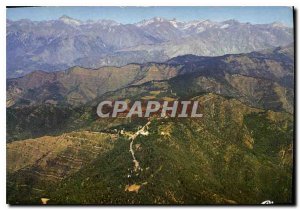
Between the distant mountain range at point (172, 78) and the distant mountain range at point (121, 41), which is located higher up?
the distant mountain range at point (121, 41)

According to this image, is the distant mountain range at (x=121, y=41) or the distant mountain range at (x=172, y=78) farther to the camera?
the distant mountain range at (x=172, y=78)

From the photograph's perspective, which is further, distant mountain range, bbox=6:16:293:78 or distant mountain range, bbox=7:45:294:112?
distant mountain range, bbox=7:45:294:112

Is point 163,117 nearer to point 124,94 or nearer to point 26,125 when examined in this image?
point 124,94

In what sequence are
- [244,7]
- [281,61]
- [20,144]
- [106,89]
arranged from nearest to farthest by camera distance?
[244,7]
[20,144]
[281,61]
[106,89]

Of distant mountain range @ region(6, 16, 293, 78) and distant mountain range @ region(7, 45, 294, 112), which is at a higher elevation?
distant mountain range @ region(6, 16, 293, 78)

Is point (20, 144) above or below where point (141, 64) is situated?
below

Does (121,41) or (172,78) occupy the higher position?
(121,41)

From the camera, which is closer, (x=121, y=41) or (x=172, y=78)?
(x=121, y=41)

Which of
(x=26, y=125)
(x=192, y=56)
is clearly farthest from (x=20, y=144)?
(x=192, y=56)
